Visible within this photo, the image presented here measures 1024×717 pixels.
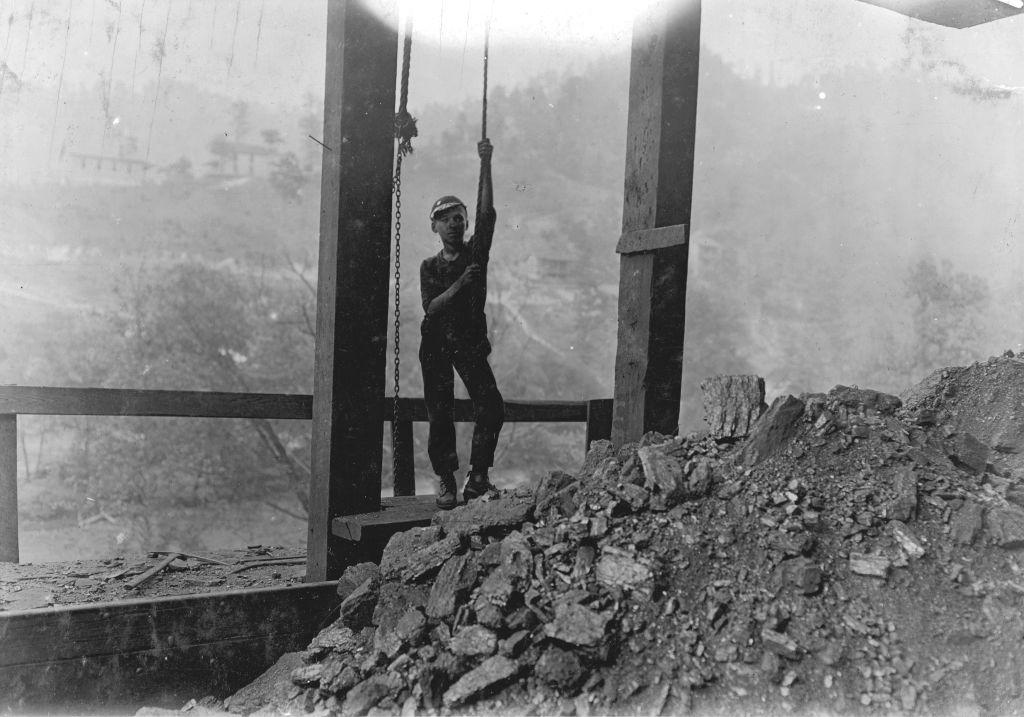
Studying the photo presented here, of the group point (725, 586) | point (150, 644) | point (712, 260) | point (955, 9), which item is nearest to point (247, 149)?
point (712, 260)

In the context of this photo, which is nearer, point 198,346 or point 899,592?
point 899,592

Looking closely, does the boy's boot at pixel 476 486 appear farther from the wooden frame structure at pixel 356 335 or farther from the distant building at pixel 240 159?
the distant building at pixel 240 159

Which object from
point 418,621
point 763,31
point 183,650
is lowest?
point 183,650

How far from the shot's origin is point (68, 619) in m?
2.90

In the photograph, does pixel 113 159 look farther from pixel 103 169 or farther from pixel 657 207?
pixel 657 207

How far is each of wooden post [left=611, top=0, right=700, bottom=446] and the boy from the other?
68cm

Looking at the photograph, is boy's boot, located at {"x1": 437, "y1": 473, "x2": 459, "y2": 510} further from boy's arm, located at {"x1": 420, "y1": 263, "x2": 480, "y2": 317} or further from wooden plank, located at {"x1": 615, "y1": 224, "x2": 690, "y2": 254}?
wooden plank, located at {"x1": 615, "y1": 224, "x2": 690, "y2": 254}

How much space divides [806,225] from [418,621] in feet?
53.7

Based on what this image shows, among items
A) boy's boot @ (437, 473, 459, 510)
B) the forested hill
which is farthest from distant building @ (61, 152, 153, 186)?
boy's boot @ (437, 473, 459, 510)

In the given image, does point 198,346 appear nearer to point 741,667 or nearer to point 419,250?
point 419,250

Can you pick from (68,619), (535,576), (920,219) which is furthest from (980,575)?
(920,219)

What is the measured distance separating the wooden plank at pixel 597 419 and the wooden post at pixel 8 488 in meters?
3.56

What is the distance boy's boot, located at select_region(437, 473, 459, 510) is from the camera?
12.8 feet

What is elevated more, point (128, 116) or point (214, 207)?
point (128, 116)
